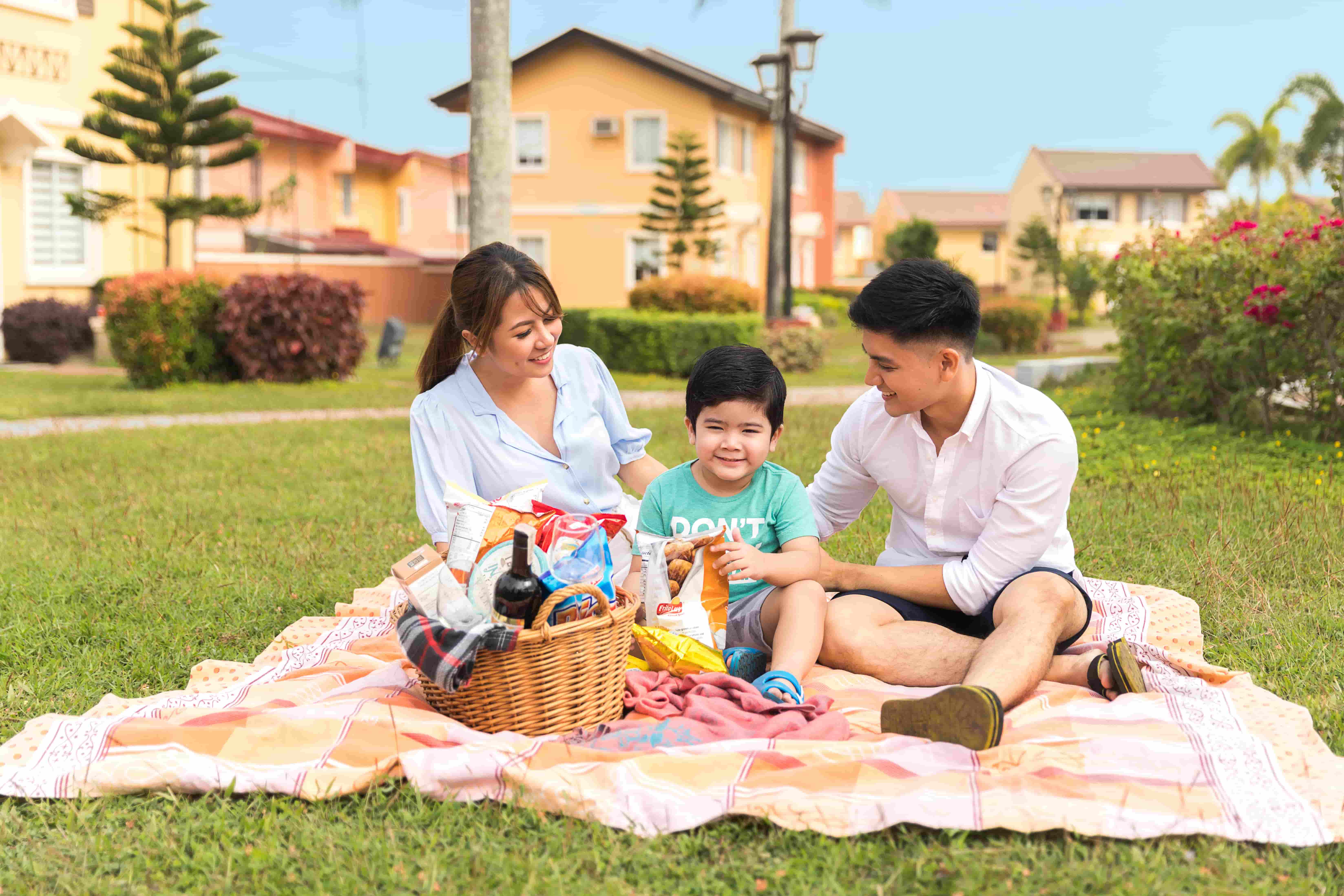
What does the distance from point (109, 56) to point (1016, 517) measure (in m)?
17.3

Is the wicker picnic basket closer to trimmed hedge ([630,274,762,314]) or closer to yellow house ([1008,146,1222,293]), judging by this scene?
trimmed hedge ([630,274,762,314])

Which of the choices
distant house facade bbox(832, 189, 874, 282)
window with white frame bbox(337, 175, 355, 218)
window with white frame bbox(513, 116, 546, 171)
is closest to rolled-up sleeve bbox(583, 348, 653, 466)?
window with white frame bbox(513, 116, 546, 171)

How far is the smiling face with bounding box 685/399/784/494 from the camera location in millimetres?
3229

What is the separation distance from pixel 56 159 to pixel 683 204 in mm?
11911

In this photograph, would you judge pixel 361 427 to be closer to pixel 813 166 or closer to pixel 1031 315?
pixel 1031 315

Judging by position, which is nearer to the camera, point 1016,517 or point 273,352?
point 1016,517

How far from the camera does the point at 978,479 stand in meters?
3.30

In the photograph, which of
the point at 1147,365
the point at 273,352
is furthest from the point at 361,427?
→ the point at 1147,365

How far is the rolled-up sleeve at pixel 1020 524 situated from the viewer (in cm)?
318

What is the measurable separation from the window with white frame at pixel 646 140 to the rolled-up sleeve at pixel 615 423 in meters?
22.7

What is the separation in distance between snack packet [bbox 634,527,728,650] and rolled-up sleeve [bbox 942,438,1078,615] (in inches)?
26.8

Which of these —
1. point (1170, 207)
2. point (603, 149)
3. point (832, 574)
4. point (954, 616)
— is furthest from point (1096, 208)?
point (832, 574)

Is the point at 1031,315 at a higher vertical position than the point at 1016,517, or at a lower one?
higher

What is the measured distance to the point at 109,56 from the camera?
16.8m
